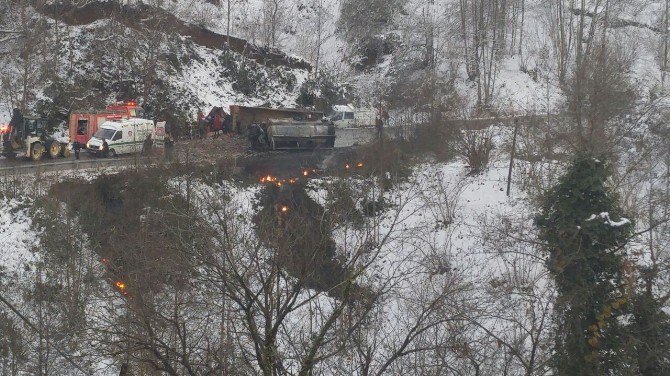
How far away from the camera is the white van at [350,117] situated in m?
29.6

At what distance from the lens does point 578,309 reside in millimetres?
9727

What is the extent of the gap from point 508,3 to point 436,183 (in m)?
20.0

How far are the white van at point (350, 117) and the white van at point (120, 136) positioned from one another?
1002 centimetres

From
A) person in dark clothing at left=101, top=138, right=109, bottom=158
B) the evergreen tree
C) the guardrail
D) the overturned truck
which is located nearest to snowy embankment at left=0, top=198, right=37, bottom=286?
the guardrail

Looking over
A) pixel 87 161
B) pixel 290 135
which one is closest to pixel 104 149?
pixel 87 161

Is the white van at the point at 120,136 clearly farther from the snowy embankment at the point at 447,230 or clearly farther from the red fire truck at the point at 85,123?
the snowy embankment at the point at 447,230

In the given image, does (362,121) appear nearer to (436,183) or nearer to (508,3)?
(436,183)

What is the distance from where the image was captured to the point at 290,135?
2362 centimetres

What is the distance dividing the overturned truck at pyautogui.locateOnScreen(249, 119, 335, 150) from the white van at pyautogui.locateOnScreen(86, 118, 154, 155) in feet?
13.1

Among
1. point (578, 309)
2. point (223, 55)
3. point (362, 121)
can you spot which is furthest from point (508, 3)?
point (578, 309)

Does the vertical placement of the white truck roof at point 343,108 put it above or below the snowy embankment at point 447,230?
above

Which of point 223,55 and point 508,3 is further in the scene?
point 508,3

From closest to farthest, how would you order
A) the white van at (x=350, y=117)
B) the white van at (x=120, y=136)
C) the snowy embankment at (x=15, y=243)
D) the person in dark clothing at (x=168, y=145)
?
the snowy embankment at (x=15, y=243), the white van at (x=120, y=136), the person in dark clothing at (x=168, y=145), the white van at (x=350, y=117)

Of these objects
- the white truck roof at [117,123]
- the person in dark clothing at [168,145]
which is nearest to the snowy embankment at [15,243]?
the white truck roof at [117,123]
